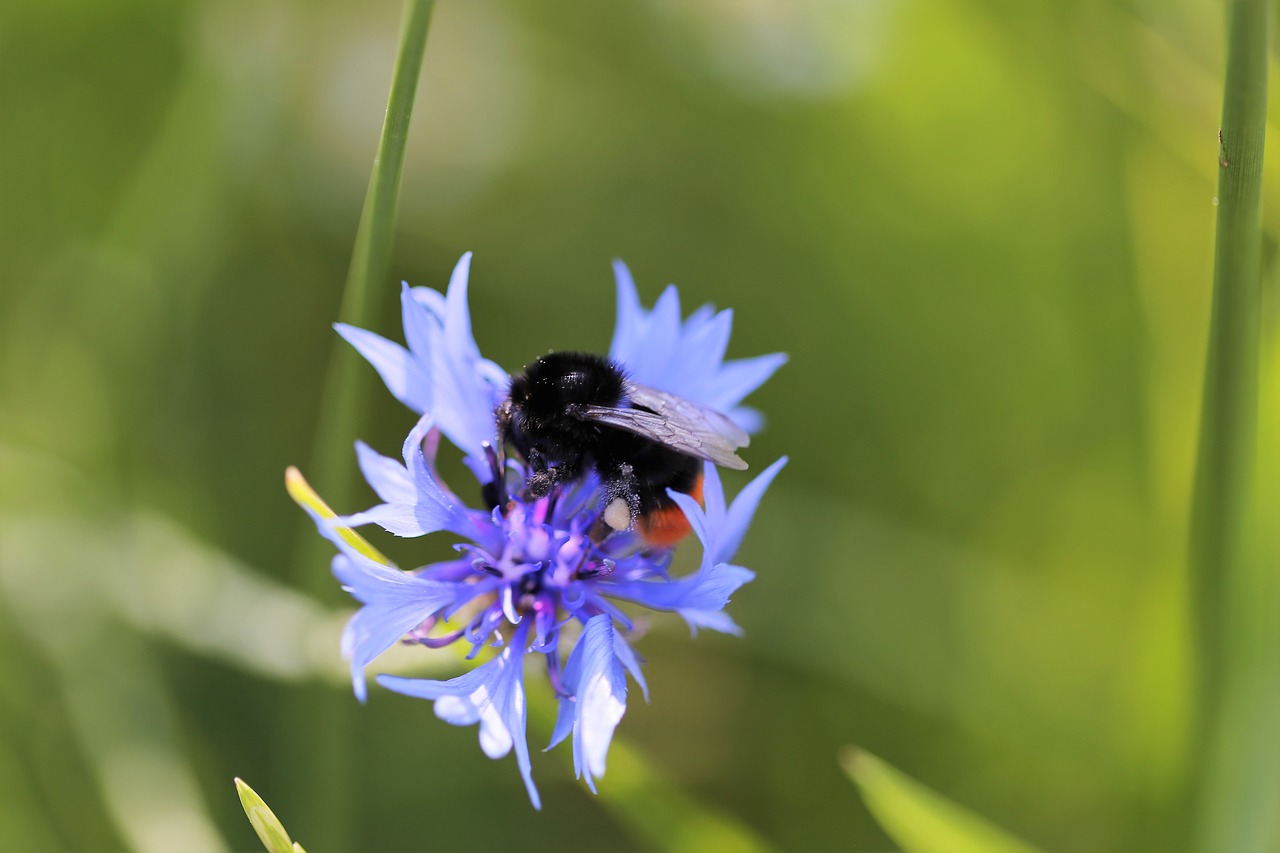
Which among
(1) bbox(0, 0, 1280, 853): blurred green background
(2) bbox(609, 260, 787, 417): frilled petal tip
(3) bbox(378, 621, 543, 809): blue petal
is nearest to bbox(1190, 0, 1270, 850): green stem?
(1) bbox(0, 0, 1280, 853): blurred green background

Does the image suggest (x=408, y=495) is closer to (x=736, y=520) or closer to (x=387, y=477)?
(x=387, y=477)

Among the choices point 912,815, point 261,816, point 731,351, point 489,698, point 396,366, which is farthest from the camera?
point 731,351

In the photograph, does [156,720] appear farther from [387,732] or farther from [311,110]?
[311,110]

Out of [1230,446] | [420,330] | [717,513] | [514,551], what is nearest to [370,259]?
[420,330]

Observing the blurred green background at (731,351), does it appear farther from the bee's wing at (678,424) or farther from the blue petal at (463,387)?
the bee's wing at (678,424)

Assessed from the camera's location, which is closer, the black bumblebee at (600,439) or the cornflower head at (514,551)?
the cornflower head at (514,551)

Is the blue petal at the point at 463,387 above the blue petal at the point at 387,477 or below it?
above

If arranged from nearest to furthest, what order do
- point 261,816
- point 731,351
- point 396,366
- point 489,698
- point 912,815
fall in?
1. point 261,816
2. point 489,698
3. point 396,366
4. point 912,815
5. point 731,351

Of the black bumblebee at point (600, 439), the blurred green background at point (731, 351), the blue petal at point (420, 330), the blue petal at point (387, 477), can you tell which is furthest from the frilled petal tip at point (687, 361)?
the blurred green background at point (731, 351)
